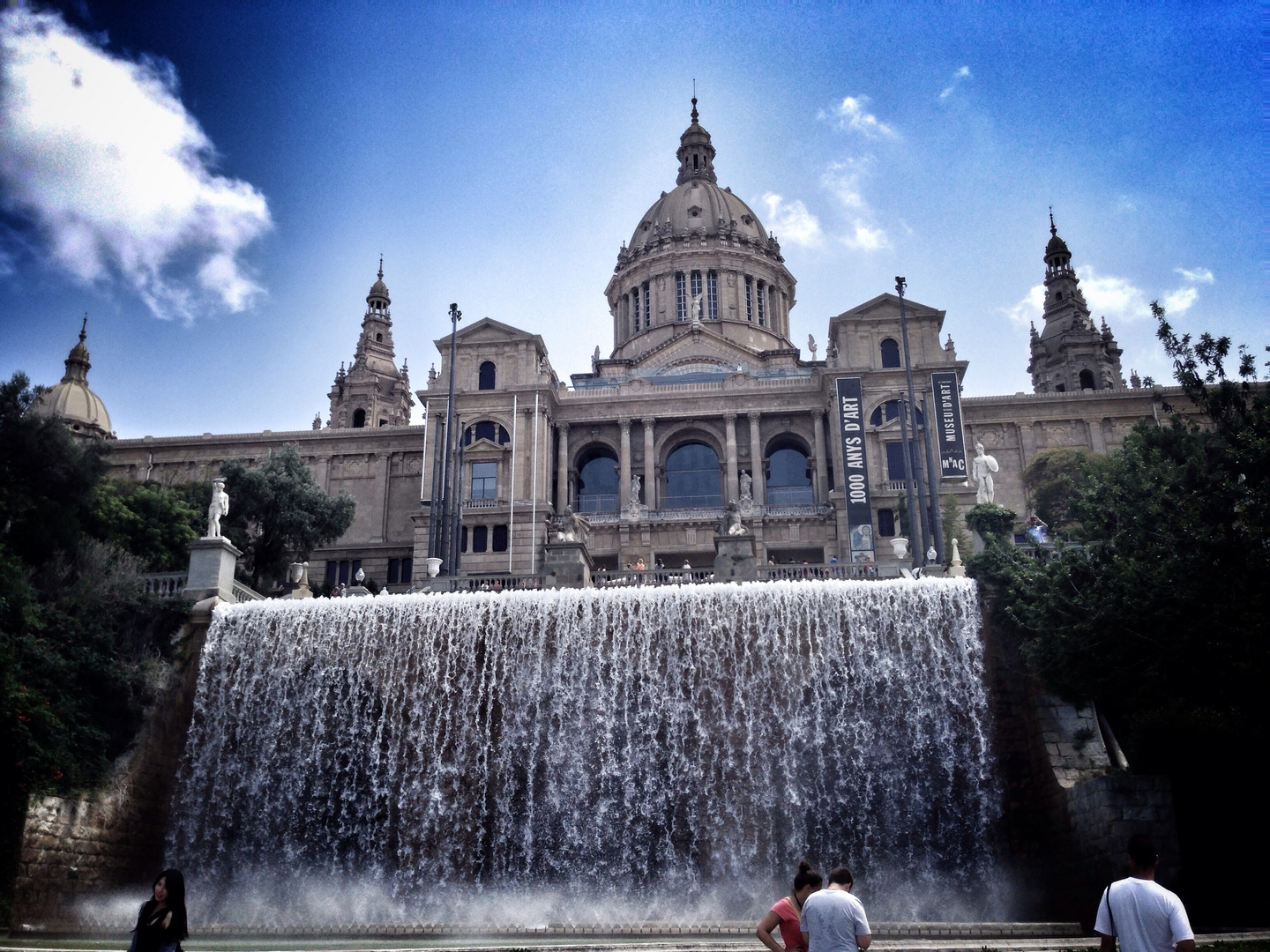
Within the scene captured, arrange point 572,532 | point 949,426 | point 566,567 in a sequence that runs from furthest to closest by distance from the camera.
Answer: point 949,426 → point 572,532 → point 566,567

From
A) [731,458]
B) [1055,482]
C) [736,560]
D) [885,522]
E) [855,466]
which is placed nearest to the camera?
[736,560]

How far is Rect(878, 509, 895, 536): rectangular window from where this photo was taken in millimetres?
45594

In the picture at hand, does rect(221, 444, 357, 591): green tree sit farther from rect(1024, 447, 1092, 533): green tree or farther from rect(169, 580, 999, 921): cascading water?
rect(1024, 447, 1092, 533): green tree

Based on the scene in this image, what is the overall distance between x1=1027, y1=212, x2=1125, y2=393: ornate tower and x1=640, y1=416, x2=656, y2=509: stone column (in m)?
24.8

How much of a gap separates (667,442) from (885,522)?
1182 centimetres

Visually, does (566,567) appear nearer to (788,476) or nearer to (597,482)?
(597,482)

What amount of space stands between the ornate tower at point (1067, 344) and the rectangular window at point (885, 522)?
19.7m

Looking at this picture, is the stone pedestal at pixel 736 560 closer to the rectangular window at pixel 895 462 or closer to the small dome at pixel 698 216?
the rectangular window at pixel 895 462

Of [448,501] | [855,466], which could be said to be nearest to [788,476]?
[855,466]

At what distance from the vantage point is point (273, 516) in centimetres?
3919

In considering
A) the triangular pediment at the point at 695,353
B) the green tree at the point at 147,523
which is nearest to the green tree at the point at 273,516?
the green tree at the point at 147,523

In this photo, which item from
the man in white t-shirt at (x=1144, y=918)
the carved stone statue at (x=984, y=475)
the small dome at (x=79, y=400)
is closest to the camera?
the man in white t-shirt at (x=1144, y=918)

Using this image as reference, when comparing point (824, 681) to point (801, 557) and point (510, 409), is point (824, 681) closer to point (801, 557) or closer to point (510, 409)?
point (801, 557)

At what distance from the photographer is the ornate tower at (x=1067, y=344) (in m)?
61.5
